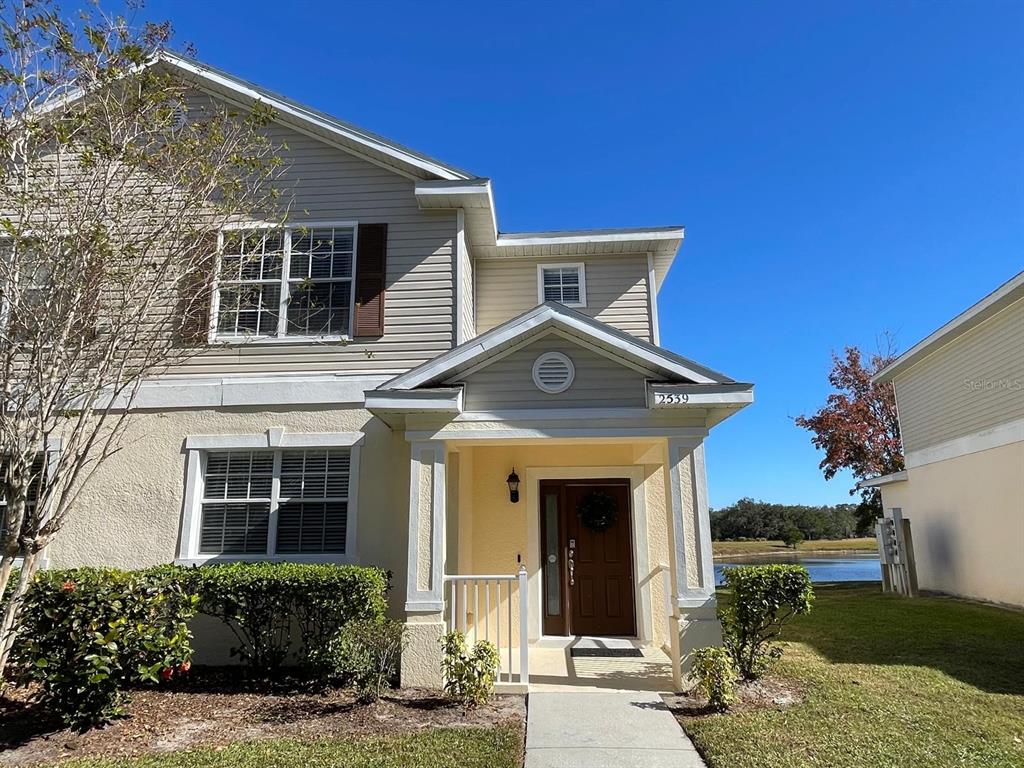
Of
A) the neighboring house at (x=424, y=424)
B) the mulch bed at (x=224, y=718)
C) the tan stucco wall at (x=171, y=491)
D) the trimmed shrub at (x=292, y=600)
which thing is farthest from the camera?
the tan stucco wall at (x=171, y=491)

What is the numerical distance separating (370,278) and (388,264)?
327 millimetres

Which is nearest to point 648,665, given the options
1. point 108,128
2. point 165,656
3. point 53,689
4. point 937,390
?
point 165,656

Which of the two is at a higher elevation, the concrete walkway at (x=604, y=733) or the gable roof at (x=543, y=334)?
the gable roof at (x=543, y=334)

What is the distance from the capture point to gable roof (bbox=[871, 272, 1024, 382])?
10.8 meters

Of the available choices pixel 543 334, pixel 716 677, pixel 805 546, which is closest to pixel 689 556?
pixel 716 677

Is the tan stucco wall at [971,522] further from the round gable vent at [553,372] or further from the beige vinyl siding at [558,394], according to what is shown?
the round gable vent at [553,372]

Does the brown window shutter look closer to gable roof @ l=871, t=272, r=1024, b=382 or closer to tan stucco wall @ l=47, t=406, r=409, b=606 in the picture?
tan stucco wall @ l=47, t=406, r=409, b=606

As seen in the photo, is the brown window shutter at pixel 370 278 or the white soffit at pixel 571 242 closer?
the brown window shutter at pixel 370 278

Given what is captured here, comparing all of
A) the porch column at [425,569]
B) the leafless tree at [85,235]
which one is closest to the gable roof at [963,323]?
the porch column at [425,569]

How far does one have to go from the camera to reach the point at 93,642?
5.09 metres

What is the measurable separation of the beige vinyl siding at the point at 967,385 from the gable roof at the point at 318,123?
10160 millimetres

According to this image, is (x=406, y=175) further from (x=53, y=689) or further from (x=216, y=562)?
(x=53, y=689)

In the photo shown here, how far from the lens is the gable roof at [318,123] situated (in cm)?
868

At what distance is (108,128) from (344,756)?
6820 mm
